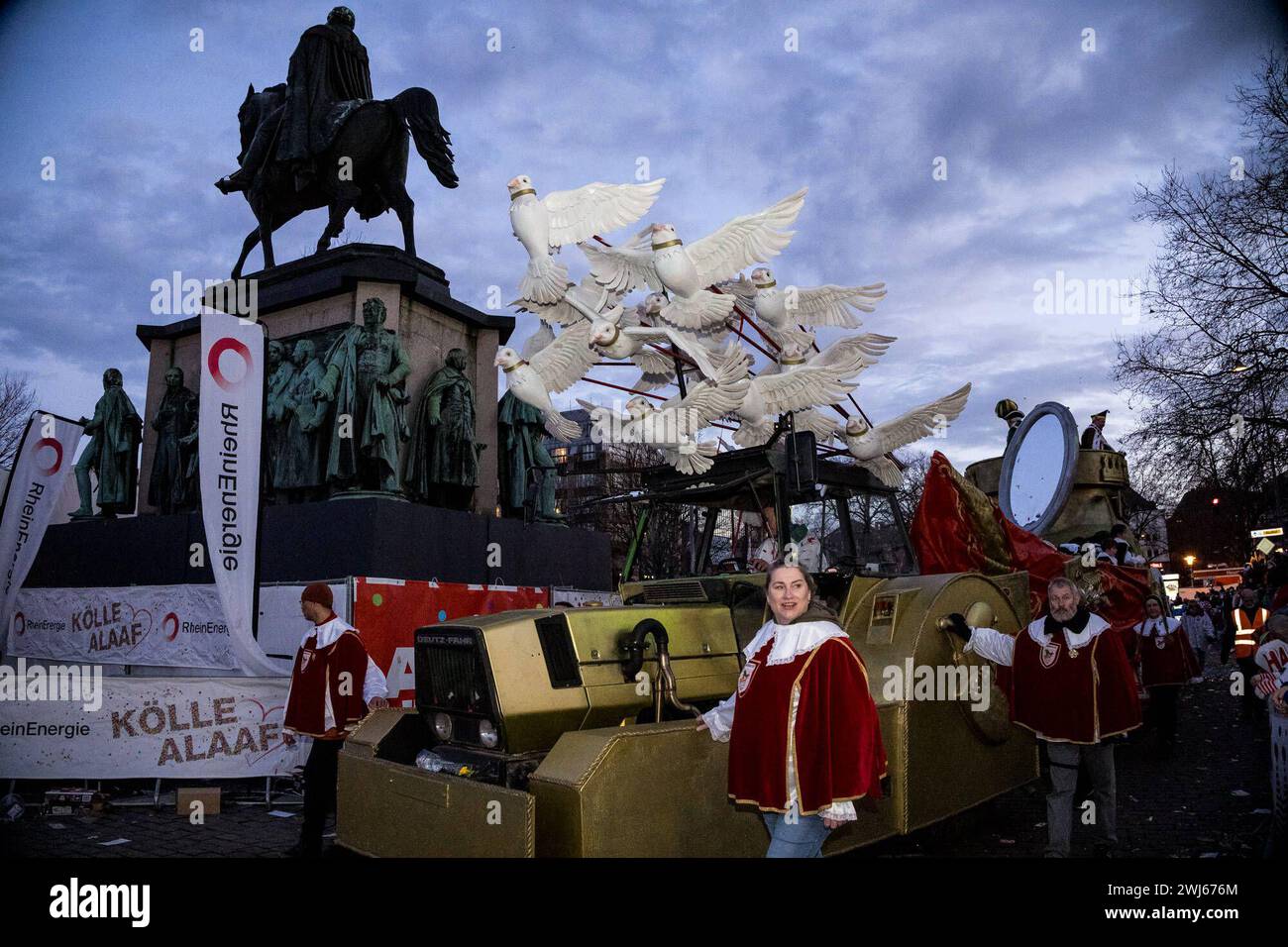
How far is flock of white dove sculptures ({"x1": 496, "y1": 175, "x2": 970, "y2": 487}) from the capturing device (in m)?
6.20

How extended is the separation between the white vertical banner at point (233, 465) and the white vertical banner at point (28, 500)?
316 centimetres

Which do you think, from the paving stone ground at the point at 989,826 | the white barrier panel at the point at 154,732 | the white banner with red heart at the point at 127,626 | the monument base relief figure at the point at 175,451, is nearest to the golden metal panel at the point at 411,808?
the paving stone ground at the point at 989,826

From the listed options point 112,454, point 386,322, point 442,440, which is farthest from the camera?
point 112,454

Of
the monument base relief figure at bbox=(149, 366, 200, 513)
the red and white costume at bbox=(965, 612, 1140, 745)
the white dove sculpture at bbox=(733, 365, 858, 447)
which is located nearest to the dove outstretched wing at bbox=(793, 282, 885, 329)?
the white dove sculpture at bbox=(733, 365, 858, 447)

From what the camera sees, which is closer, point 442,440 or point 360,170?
point 442,440

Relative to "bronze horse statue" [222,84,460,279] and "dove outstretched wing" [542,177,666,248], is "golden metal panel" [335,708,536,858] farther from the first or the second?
"bronze horse statue" [222,84,460,279]

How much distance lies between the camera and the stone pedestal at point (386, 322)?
37.0 feet

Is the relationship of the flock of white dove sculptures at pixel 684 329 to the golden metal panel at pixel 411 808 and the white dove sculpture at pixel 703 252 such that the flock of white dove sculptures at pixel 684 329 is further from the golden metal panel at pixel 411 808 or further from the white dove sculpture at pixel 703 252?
the golden metal panel at pixel 411 808

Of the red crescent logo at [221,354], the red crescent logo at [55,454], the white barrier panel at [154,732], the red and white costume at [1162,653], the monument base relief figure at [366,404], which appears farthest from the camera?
the monument base relief figure at [366,404]

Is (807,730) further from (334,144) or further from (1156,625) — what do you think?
(334,144)

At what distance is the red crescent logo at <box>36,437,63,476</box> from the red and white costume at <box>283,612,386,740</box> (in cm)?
576

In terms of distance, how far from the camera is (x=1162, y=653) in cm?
973

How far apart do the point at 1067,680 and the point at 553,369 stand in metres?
4.61

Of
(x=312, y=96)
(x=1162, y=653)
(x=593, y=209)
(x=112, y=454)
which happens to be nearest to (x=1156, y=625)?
(x=1162, y=653)
